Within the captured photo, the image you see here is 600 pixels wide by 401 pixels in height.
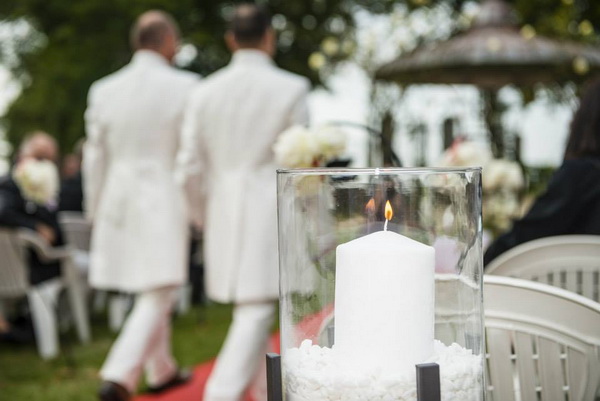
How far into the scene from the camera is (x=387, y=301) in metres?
1.14

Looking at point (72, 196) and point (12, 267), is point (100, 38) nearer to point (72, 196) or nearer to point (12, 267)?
point (72, 196)

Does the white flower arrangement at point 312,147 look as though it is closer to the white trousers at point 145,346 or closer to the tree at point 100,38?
the white trousers at point 145,346

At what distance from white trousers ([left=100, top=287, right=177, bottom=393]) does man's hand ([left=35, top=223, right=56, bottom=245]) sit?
2.06m

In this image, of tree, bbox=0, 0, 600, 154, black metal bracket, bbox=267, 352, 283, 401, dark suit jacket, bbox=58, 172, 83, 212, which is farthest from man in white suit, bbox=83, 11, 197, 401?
tree, bbox=0, 0, 600, 154

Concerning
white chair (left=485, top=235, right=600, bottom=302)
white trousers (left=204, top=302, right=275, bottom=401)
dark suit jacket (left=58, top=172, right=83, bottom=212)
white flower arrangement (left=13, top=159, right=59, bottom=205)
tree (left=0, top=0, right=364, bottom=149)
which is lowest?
white trousers (left=204, top=302, right=275, bottom=401)

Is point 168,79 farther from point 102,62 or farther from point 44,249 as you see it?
point 102,62

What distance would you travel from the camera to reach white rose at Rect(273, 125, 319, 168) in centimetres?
302

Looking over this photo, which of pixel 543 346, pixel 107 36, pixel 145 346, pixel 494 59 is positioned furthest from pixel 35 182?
pixel 107 36

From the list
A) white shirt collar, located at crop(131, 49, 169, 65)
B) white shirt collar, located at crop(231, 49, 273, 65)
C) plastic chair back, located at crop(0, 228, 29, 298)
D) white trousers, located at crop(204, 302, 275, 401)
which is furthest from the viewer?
plastic chair back, located at crop(0, 228, 29, 298)

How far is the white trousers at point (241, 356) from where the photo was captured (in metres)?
4.20

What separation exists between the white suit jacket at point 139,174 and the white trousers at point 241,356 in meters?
0.77

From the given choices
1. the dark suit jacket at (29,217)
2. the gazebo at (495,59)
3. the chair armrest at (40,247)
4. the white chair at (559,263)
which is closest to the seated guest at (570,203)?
the white chair at (559,263)

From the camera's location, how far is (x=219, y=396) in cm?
418

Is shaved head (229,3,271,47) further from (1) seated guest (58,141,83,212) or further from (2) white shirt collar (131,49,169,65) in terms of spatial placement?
(1) seated guest (58,141,83,212)
